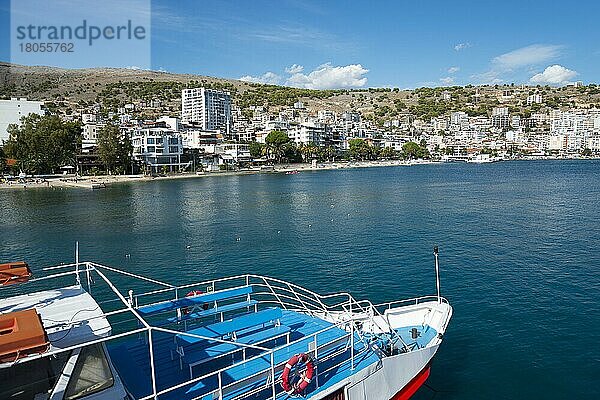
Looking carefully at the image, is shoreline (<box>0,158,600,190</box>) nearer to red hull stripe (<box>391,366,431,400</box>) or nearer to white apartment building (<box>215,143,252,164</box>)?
white apartment building (<box>215,143,252,164</box>)

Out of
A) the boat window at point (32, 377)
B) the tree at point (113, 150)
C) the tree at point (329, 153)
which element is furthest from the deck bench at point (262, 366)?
the tree at point (329, 153)

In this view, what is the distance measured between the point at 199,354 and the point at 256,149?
14756cm

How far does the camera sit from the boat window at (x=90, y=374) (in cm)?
751

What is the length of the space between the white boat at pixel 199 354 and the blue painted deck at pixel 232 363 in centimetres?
2

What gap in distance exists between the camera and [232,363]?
1047 centimetres

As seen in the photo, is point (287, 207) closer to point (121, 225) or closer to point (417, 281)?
point (121, 225)

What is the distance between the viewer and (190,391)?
9.29 meters

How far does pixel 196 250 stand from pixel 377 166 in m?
152

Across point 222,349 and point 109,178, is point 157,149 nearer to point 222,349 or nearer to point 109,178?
point 109,178

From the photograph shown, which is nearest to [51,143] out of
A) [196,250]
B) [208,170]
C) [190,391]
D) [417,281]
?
[208,170]

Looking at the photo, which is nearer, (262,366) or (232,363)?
(262,366)

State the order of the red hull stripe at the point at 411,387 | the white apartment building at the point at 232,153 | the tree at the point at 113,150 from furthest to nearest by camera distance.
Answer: the white apartment building at the point at 232,153, the tree at the point at 113,150, the red hull stripe at the point at 411,387

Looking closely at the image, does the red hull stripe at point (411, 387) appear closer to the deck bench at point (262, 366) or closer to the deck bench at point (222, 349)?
the deck bench at point (262, 366)

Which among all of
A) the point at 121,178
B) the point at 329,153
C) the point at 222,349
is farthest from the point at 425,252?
the point at 329,153
